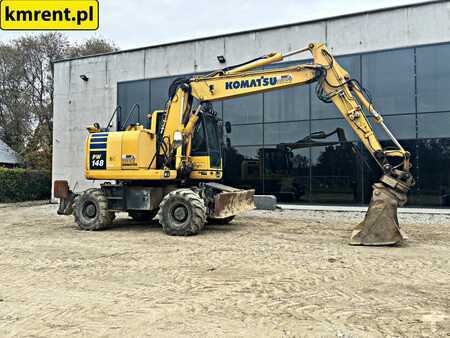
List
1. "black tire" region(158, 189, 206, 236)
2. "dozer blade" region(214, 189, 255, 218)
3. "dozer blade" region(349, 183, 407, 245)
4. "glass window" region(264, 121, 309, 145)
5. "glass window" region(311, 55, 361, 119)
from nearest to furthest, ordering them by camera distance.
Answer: "dozer blade" region(349, 183, 407, 245) → "black tire" region(158, 189, 206, 236) → "dozer blade" region(214, 189, 255, 218) → "glass window" region(311, 55, 361, 119) → "glass window" region(264, 121, 309, 145)

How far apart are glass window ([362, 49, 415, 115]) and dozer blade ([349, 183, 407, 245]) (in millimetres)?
8094

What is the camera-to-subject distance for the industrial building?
1491 centimetres

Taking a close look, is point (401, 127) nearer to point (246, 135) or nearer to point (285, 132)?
point (285, 132)

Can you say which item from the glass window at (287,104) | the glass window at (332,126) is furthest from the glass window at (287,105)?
the glass window at (332,126)

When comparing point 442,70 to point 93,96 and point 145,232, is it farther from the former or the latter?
point 93,96

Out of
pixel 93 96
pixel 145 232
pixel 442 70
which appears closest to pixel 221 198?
pixel 145 232

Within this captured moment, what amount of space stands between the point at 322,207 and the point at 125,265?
10946 mm

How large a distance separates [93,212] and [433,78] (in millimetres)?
13104

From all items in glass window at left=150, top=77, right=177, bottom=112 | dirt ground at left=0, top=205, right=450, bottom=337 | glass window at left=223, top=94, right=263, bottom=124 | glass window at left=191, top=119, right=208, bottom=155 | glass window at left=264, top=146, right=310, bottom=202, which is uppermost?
glass window at left=150, top=77, right=177, bottom=112

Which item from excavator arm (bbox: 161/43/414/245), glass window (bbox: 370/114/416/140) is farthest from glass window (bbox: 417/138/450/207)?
excavator arm (bbox: 161/43/414/245)

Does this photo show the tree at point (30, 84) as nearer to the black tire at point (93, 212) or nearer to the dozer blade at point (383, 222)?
the black tire at point (93, 212)

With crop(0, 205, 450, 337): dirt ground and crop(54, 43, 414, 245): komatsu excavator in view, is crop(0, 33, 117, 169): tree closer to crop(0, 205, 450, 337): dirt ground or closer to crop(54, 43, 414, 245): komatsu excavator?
crop(54, 43, 414, 245): komatsu excavator

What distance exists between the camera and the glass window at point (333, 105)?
1627 cm

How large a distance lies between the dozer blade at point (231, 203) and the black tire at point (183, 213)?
0.45 meters
